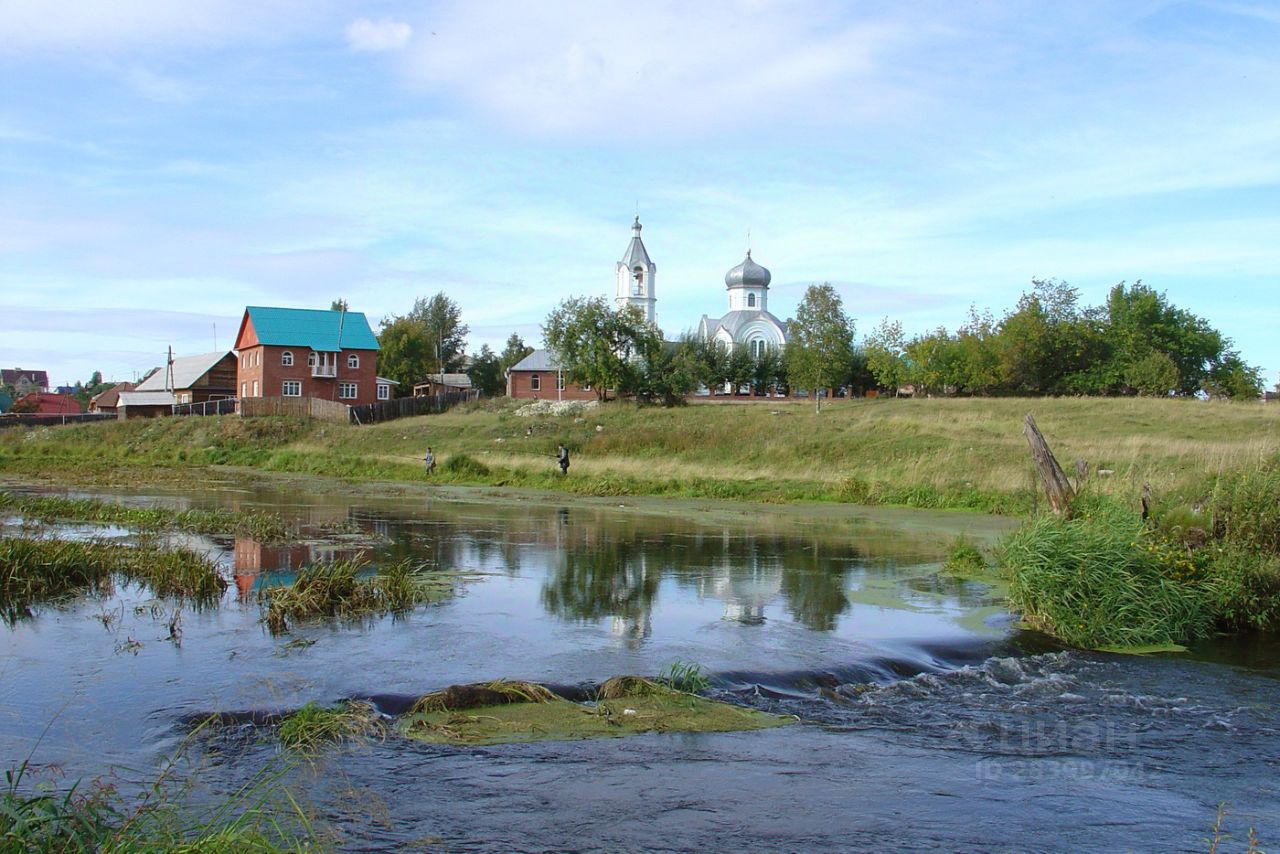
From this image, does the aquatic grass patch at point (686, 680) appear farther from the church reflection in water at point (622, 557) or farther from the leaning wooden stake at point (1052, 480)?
the leaning wooden stake at point (1052, 480)

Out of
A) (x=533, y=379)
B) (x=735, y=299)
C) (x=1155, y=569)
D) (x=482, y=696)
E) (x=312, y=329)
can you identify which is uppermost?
(x=735, y=299)

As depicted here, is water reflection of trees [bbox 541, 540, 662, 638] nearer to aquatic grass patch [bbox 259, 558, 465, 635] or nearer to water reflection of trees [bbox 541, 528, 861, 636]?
water reflection of trees [bbox 541, 528, 861, 636]

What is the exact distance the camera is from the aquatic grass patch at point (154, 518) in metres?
22.8

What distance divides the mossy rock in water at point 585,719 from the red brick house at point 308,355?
2637 inches

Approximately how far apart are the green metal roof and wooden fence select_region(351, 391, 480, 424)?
712 centimetres

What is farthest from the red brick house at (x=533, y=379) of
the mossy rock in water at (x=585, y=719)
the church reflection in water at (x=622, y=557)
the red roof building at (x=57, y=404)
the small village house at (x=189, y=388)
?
the mossy rock in water at (x=585, y=719)

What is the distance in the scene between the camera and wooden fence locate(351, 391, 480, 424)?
66312 millimetres

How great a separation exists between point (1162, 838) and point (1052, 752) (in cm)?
179

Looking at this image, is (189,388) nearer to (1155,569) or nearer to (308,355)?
(308,355)

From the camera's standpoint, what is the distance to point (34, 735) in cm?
892

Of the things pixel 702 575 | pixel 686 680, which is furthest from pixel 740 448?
pixel 686 680

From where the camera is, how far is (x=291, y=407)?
68188 mm

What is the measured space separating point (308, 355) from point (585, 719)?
2776 inches

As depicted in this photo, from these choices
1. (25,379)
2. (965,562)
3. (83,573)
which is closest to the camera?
(83,573)
